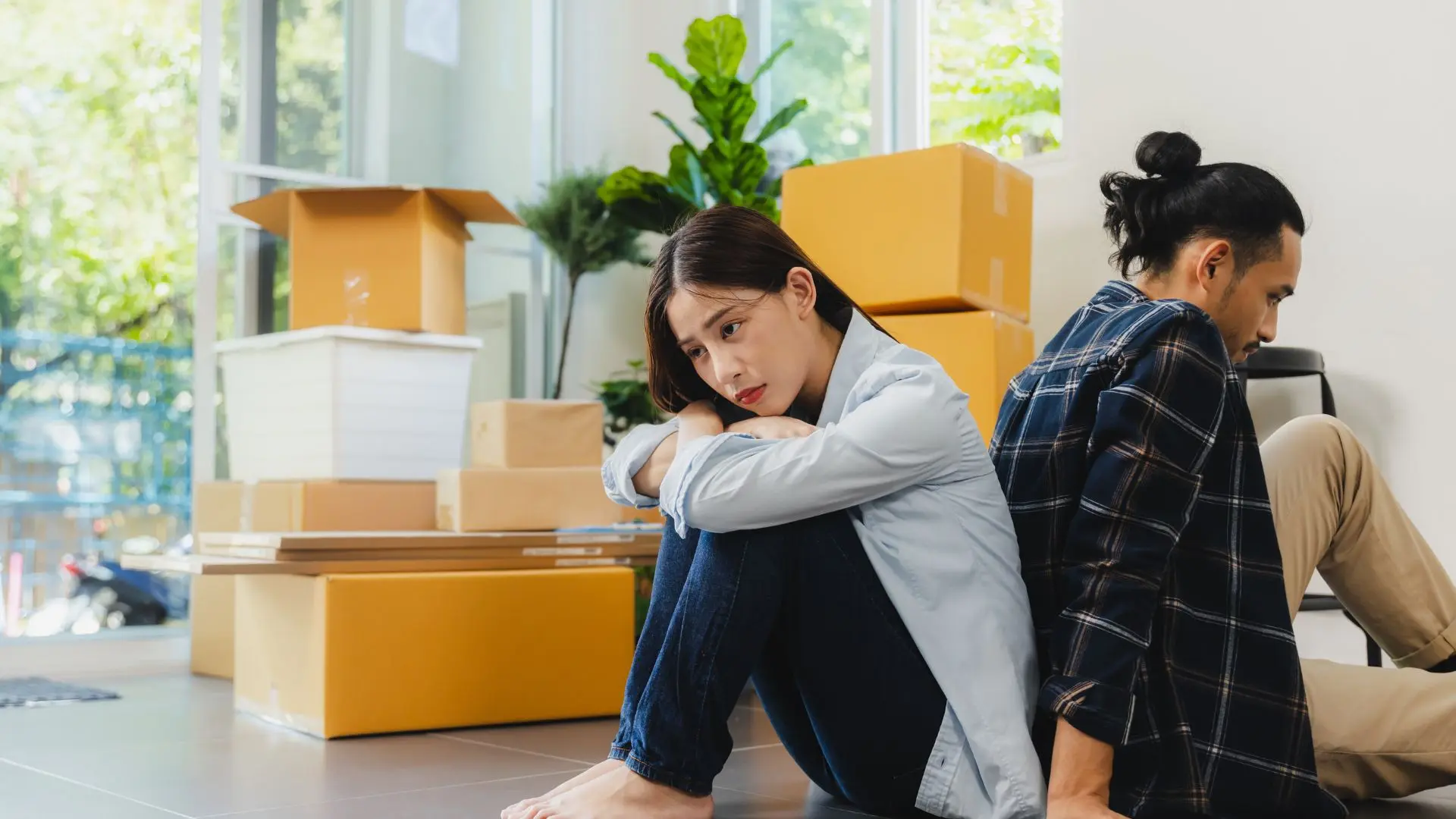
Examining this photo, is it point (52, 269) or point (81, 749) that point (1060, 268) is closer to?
point (81, 749)

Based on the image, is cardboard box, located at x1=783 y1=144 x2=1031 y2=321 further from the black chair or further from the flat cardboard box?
the flat cardboard box

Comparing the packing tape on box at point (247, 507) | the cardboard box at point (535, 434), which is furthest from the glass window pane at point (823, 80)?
the packing tape on box at point (247, 507)

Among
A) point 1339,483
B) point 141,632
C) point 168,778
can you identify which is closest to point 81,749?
point 168,778

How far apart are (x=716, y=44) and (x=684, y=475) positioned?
2565 millimetres

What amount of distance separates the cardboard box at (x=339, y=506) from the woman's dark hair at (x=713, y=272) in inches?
61.4

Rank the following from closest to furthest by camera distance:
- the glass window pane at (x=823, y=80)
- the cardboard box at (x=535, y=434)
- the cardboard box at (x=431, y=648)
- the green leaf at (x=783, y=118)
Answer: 1. the cardboard box at (x=431, y=648)
2. the cardboard box at (x=535, y=434)
3. the green leaf at (x=783, y=118)
4. the glass window pane at (x=823, y=80)

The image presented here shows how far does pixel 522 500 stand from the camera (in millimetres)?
2662

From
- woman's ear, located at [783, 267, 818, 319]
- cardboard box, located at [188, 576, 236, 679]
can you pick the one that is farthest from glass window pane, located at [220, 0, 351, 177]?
Result: woman's ear, located at [783, 267, 818, 319]

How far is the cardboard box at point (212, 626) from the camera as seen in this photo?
10.9 ft

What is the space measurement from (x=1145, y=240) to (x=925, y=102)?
2196mm

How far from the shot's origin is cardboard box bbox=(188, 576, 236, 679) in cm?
332

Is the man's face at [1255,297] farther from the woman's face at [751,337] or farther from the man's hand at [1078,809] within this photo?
the man's hand at [1078,809]

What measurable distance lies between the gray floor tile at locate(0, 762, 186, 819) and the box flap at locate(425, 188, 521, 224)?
1.55 m

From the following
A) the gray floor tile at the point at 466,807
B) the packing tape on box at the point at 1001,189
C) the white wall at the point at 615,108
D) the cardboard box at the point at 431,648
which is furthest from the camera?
the white wall at the point at 615,108
